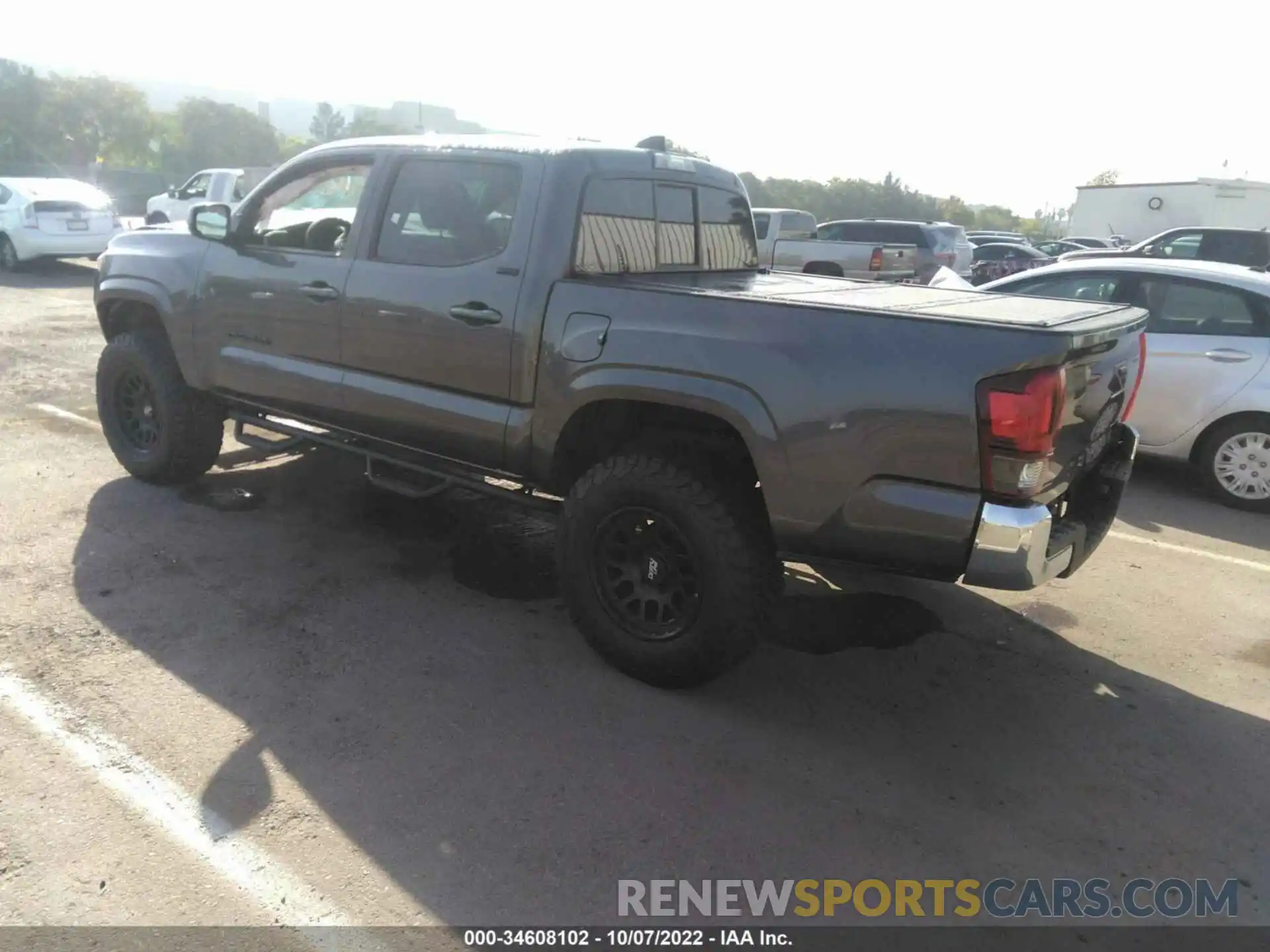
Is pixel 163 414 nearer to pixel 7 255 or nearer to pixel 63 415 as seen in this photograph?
pixel 63 415

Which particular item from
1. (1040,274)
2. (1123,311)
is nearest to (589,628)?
(1123,311)

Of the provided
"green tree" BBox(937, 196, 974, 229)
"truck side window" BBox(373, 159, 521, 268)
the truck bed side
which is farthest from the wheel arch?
"green tree" BBox(937, 196, 974, 229)

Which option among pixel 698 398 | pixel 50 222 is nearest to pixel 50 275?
pixel 50 222

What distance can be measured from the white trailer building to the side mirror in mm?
26474

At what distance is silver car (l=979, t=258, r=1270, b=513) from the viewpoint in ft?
20.9

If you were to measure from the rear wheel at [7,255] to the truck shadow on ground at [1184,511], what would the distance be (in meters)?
16.7

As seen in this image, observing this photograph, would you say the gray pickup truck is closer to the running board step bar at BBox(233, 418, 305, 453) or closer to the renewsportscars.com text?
the running board step bar at BBox(233, 418, 305, 453)

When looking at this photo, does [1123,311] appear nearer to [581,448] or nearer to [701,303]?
[701,303]

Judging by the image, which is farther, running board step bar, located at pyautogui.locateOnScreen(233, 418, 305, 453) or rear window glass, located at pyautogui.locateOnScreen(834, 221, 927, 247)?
rear window glass, located at pyautogui.locateOnScreen(834, 221, 927, 247)

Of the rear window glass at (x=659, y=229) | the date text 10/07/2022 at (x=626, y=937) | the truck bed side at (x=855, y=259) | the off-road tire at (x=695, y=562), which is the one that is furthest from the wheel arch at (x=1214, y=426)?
the truck bed side at (x=855, y=259)

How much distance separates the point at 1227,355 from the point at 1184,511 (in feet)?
3.56

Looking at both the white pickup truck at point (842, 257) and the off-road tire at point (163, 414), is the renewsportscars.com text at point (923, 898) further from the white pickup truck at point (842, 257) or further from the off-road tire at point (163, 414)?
the white pickup truck at point (842, 257)

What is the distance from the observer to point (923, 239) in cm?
1664

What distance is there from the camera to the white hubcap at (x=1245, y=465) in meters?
6.36
